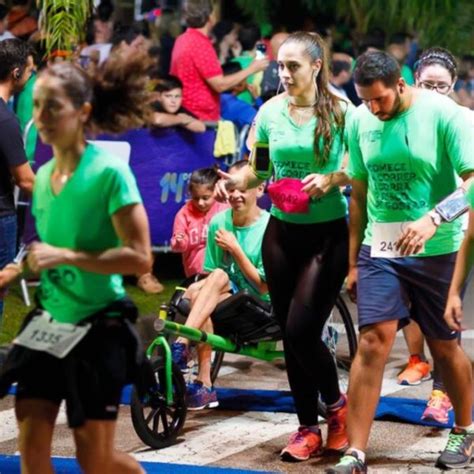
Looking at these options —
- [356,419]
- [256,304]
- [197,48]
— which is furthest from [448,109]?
[197,48]

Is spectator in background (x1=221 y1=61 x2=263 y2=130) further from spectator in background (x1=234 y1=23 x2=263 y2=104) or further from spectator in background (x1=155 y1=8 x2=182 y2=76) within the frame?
spectator in background (x1=155 y1=8 x2=182 y2=76)

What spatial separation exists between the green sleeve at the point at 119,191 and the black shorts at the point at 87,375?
441 millimetres

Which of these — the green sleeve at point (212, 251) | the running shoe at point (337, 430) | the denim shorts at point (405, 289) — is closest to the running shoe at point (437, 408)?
the running shoe at point (337, 430)

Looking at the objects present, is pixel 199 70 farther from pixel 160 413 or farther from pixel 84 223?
pixel 84 223

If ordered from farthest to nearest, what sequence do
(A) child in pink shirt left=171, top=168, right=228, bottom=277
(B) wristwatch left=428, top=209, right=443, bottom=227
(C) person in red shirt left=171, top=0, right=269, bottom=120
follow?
1. (C) person in red shirt left=171, top=0, right=269, bottom=120
2. (A) child in pink shirt left=171, top=168, right=228, bottom=277
3. (B) wristwatch left=428, top=209, right=443, bottom=227

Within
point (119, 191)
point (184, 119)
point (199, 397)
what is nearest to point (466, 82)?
point (184, 119)

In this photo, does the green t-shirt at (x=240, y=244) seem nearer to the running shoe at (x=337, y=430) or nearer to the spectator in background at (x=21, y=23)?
the running shoe at (x=337, y=430)

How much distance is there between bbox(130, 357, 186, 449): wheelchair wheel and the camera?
308 inches

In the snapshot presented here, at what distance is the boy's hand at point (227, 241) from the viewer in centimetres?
891

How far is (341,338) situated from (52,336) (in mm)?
4596

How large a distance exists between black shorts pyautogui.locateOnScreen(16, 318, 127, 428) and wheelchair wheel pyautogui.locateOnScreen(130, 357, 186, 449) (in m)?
2.13

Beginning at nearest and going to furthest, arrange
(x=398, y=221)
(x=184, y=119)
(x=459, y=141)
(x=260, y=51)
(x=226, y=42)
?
(x=459, y=141), (x=398, y=221), (x=184, y=119), (x=260, y=51), (x=226, y=42)

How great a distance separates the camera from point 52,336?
18.3 ft

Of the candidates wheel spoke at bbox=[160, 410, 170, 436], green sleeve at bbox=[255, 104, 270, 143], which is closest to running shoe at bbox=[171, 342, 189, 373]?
wheel spoke at bbox=[160, 410, 170, 436]
